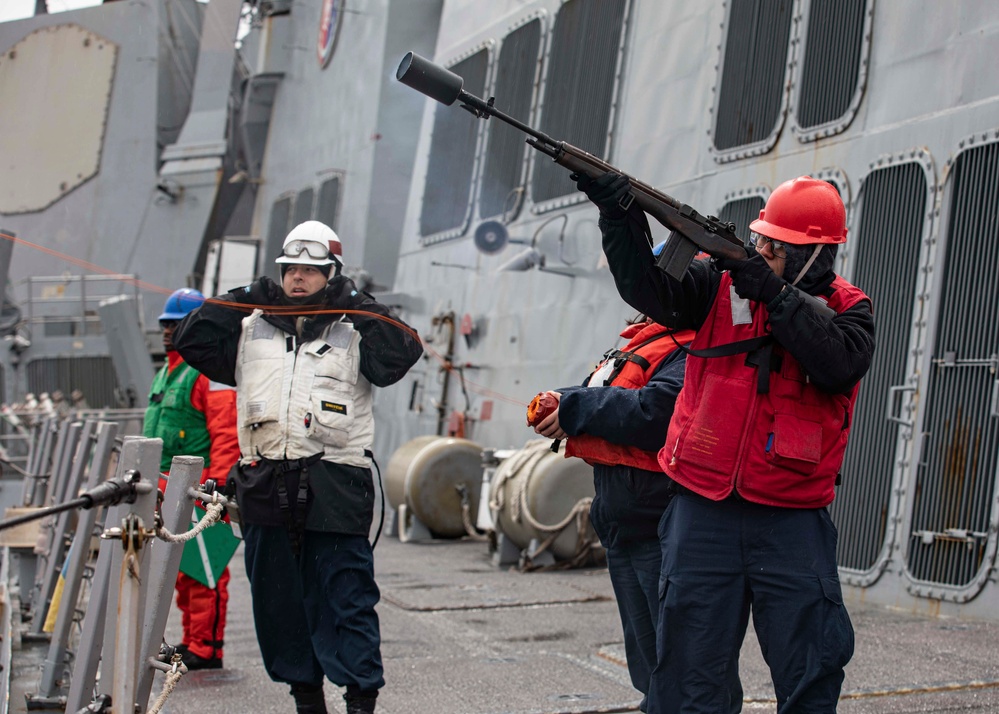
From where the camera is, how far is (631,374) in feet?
10.8

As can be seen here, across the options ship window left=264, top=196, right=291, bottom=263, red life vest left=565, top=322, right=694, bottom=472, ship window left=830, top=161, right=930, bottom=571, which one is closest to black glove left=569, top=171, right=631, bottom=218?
red life vest left=565, top=322, right=694, bottom=472

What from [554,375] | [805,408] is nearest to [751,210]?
[554,375]

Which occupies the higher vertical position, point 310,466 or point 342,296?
point 342,296

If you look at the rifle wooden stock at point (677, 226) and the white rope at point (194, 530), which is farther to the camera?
the rifle wooden stock at point (677, 226)

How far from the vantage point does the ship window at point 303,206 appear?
16.8 metres

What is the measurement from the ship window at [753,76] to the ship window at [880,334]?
3.40ft

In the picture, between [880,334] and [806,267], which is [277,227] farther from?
[806,267]

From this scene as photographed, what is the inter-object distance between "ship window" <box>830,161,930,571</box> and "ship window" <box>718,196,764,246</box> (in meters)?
0.90

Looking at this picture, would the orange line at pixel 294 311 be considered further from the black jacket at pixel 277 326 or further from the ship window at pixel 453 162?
the ship window at pixel 453 162

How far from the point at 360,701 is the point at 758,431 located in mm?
1678

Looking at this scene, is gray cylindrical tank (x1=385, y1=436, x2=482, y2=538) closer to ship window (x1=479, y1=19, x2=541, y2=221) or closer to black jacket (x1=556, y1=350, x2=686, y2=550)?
ship window (x1=479, y1=19, x2=541, y2=221)

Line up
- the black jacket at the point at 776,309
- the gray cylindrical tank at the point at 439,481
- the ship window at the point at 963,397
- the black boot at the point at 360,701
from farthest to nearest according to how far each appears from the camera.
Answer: the gray cylindrical tank at the point at 439,481
the ship window at the point at 963,397
the black boot at the point at 360,701
the black jacket at the point at 776,309

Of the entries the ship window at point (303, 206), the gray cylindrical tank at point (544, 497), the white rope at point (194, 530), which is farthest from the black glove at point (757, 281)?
the ship window at point (303, 206)

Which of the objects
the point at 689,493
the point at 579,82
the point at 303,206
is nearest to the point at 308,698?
the point at 689,493
